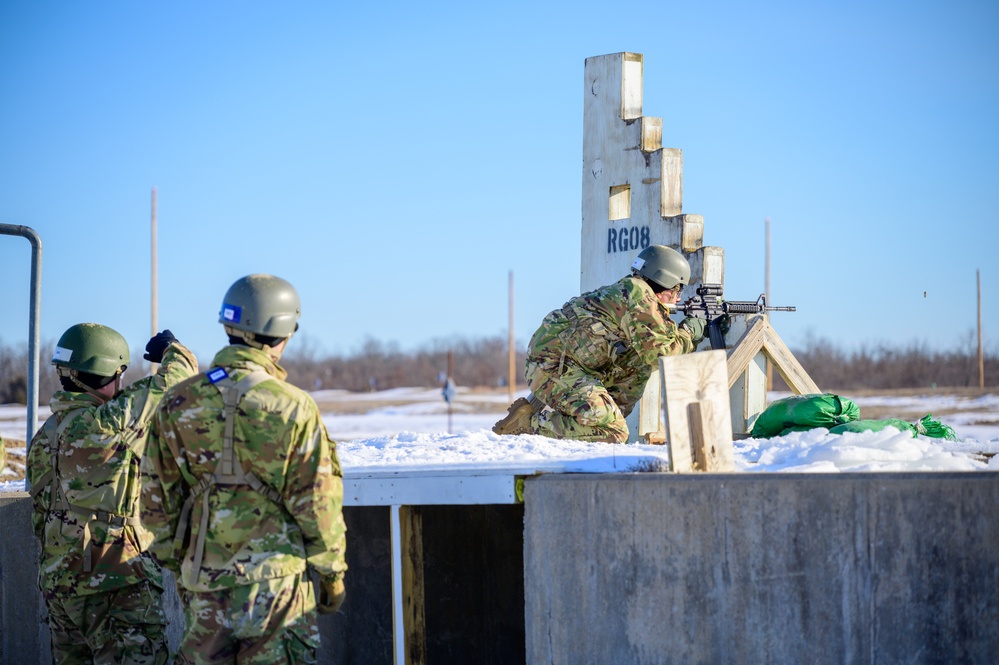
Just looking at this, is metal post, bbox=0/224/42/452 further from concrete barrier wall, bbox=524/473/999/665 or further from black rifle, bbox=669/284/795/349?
black rifle, bbox=669/284/795/349

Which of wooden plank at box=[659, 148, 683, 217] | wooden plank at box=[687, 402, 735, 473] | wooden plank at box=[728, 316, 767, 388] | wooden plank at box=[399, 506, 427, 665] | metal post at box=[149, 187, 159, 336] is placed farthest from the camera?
metal post at box=[149, 187, 159, 336]

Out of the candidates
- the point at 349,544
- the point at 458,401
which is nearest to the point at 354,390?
the point at 458,401

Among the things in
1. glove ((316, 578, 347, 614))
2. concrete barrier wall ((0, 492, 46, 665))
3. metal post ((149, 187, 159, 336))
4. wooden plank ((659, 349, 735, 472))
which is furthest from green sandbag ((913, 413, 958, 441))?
metal post ((149, 187, 159, 336))

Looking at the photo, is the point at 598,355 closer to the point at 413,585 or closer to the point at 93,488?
the point at 413,585

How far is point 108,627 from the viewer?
5.09 m

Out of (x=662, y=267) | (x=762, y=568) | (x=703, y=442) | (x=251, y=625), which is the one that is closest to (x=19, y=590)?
(x=251, y=625)

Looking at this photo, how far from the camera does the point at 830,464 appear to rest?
16.8ft

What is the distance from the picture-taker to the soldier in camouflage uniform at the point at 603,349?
745cm

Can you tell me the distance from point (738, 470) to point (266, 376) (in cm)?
229

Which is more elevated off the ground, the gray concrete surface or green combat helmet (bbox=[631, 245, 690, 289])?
green combat helmet (bbox=[631, 245, 690, 289])

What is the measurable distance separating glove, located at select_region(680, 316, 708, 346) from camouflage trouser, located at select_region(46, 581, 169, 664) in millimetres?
4544

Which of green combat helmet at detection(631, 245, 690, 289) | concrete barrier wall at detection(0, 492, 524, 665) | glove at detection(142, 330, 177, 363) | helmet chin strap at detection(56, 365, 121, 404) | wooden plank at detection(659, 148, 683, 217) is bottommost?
concrete barrier wall at detection(0, 492, 524, 665)

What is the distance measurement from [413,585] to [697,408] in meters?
1.79

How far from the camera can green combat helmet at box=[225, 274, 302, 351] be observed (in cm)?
421
